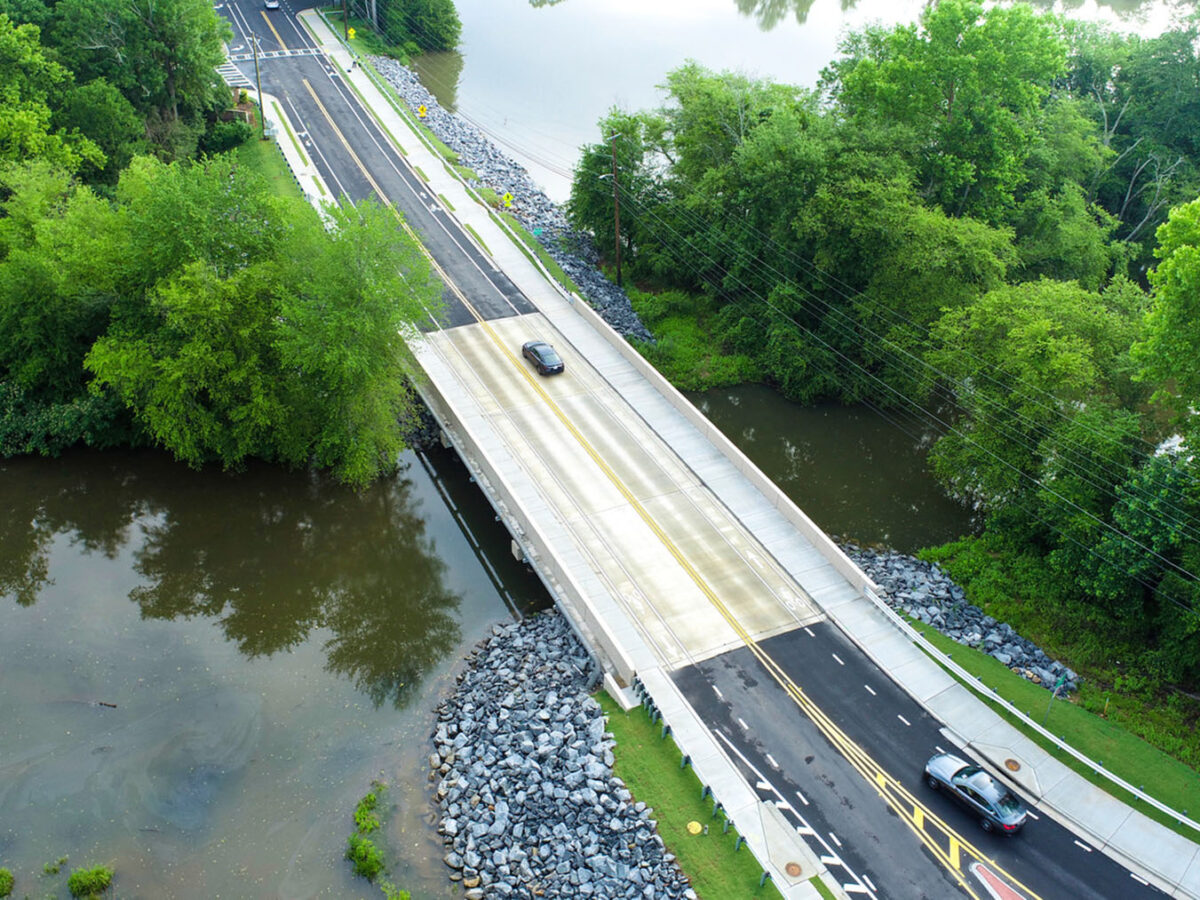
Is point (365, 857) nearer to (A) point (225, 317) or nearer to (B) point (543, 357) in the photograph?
(A) point (225, 317)

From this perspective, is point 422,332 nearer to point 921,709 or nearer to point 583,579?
point 583,579

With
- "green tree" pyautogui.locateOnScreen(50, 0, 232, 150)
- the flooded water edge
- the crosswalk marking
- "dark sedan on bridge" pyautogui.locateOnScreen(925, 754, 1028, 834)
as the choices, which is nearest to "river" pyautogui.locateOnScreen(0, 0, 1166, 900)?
the flooded water edge

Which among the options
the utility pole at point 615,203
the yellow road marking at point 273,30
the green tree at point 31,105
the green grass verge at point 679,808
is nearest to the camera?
the green grass verge at point 679,808

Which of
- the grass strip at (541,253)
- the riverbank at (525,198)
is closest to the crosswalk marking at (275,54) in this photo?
the riverbank at (525,198)

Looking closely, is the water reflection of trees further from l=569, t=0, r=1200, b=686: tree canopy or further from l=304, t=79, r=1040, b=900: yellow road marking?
l=569, t=0, r=1200, b=686: tree canopy

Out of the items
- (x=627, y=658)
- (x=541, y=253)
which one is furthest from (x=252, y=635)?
(x=541, y=253)

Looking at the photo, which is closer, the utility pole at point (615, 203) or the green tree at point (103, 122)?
the utility pole at point (615, 203)

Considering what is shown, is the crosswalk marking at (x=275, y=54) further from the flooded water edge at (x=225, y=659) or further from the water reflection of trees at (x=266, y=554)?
the water reflection of trees at (x=266, y=554)
